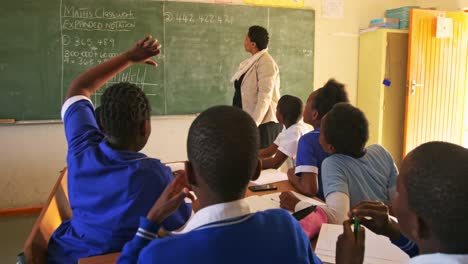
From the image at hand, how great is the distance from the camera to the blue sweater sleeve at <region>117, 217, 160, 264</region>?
929 mm

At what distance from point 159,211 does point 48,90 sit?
3.22 meters

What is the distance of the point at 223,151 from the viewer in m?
0.87

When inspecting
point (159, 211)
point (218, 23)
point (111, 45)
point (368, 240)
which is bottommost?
point (368, 240)

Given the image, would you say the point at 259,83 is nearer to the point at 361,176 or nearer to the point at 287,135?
the point at 287,135

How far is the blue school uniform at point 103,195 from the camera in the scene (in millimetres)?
1229

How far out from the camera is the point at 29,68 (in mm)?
3607

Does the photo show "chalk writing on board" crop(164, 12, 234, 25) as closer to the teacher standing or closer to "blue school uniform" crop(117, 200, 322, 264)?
the teacher standing

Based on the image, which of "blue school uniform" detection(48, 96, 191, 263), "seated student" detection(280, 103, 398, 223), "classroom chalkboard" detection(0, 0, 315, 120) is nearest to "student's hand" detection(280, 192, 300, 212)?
"seated student" detection(280, 103, 398, 223)

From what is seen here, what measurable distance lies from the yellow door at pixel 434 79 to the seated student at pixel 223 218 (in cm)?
440

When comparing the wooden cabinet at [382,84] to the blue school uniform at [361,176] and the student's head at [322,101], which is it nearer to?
the student's head at [322,101]

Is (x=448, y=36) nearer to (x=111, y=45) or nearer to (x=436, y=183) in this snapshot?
(x=111, y=45)

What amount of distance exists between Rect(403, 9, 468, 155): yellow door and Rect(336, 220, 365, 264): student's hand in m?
4.14

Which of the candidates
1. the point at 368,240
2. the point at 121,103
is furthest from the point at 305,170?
the point at 121,103

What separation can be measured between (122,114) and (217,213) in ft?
2.11
